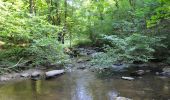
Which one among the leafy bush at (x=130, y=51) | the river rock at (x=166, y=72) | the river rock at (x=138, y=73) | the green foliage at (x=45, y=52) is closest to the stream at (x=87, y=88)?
the river rock at (x=138, y=73)

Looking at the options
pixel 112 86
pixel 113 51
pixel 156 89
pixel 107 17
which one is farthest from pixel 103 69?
pixel 107 17

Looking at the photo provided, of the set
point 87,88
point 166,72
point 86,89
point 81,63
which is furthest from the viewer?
point 81,63

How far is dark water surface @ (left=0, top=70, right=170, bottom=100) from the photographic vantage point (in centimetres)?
984

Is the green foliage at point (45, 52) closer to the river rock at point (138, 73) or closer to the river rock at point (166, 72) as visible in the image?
the river rock at point (138, 73)

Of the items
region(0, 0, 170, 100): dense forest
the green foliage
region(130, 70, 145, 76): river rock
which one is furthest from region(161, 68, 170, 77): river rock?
the green foliage

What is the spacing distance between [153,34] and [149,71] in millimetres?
2897

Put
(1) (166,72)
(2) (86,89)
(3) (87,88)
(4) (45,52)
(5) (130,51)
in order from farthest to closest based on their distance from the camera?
(4) (45,52), (5) (130,51), (1) (166,72), (3) (87,88), (2) (86,89)

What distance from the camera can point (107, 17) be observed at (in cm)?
2470

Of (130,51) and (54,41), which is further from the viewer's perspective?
(54,41)

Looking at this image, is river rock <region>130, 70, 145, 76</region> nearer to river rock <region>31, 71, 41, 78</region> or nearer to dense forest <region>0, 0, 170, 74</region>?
dense forest <region>0, 0, 170, 74</region>

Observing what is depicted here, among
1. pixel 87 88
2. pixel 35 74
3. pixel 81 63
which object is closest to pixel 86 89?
pixel 87 88

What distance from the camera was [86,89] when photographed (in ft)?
36.1

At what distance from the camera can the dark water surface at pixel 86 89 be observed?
984 cm

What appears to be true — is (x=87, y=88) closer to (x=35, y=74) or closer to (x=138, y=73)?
(x=138, y=73)
